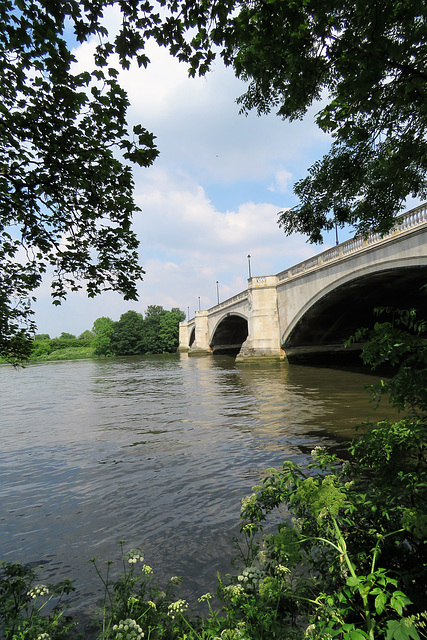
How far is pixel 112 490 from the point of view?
5.34m

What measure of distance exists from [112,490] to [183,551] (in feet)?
7.00

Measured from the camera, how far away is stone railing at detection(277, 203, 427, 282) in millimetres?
14172

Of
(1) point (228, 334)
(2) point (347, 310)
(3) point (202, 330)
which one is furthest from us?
(3) point (202, 330)

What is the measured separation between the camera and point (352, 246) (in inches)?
758

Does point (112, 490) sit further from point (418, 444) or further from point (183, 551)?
point (418, 444)

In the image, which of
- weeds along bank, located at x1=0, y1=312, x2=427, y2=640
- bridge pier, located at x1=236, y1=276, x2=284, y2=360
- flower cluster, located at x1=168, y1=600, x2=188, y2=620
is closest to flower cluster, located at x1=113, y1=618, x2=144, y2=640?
weeds along bank, located at x1=0, y1=312, x2=427, y2=640

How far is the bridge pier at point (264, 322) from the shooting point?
29.2 metres

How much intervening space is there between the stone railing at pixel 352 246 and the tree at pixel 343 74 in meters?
0.96

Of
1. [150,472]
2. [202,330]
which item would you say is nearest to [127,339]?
[202,330]

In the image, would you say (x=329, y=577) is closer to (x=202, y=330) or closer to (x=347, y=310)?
(x=347, y=310)

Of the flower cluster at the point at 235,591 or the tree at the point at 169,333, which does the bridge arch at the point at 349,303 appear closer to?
the flower cluster at the point at 235,591

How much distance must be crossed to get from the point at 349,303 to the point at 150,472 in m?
21.4

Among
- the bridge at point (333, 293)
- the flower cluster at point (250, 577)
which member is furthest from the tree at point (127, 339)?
the flower cluster at point (250, 577)

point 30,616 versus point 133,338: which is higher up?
point 133,338
